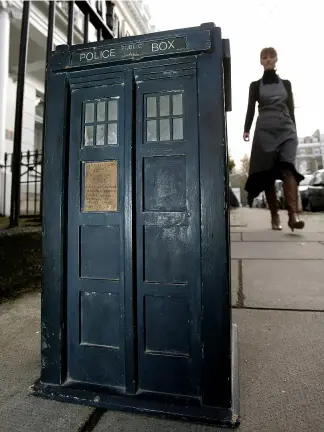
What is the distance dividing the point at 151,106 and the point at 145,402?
119 centimetres

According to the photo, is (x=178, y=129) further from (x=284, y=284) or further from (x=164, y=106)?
(x=284, y=284)

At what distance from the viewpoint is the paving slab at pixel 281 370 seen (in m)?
1.10

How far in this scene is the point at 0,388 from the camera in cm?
133

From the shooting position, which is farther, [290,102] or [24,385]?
[290,102]

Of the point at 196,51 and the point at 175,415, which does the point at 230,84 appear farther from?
the point at 175,415

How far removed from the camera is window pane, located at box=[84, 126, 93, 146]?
130 cm

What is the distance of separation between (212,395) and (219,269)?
1.55 ft

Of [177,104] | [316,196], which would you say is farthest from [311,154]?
[177,104]

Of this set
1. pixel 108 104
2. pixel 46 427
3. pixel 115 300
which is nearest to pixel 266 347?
pixel 115 300

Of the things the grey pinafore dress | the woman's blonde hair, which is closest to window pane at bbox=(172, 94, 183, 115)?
the grey pinafore dress

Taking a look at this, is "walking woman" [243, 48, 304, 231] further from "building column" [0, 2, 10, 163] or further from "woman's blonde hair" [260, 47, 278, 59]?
"building column" [0, 2, 10, 163]

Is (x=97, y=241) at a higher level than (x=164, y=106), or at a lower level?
lower

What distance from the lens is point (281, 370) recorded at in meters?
1.41

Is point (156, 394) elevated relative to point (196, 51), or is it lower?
lower
